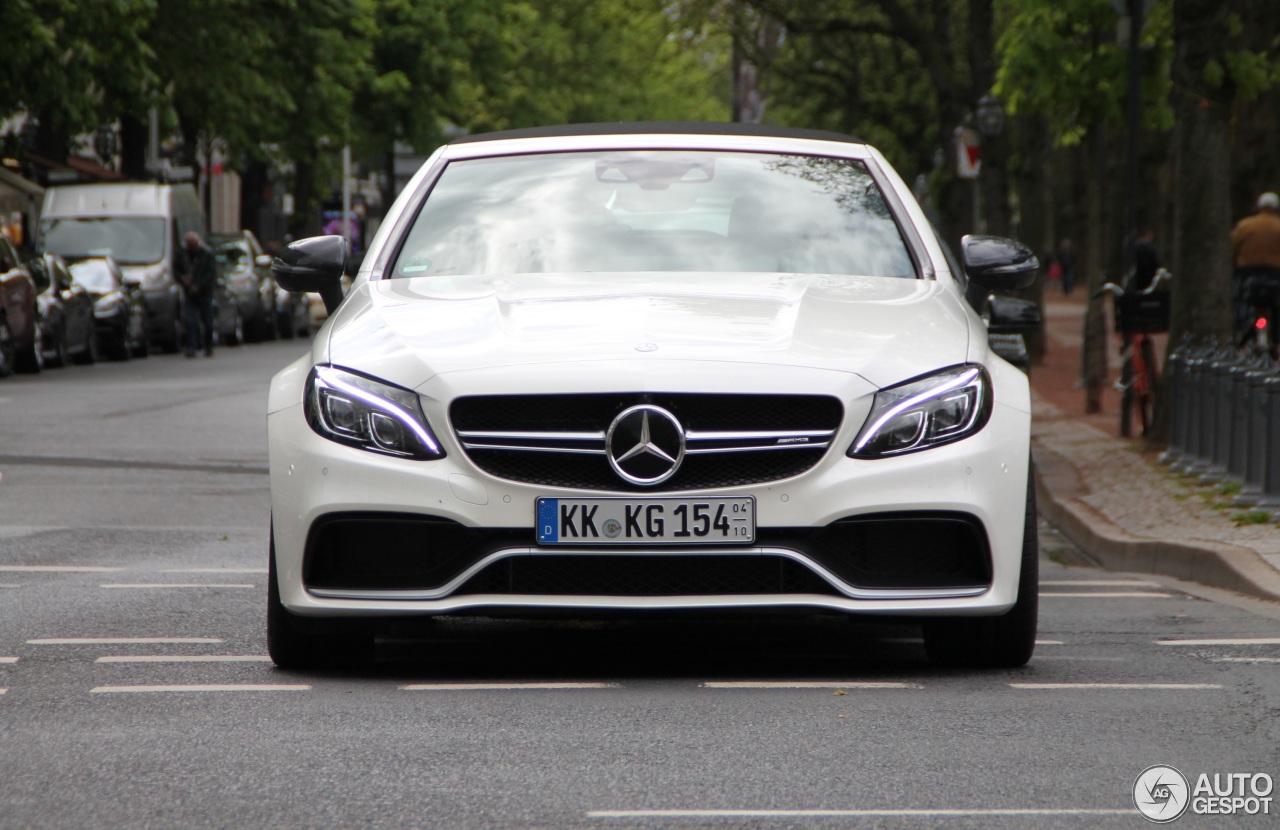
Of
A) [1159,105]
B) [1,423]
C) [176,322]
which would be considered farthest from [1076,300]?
[1,423]

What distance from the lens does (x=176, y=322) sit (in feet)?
118

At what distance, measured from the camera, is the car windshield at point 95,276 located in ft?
104

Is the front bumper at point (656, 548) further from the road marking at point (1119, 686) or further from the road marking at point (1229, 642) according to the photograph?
the road marking at point (1229, 642)

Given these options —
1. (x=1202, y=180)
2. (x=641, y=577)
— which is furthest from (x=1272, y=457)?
(x=641, y=577)

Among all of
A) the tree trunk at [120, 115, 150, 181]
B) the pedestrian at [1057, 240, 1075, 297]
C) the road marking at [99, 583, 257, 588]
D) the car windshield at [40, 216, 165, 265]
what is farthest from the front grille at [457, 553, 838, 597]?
the pedestrian at [1057, 240, 1075, 297]

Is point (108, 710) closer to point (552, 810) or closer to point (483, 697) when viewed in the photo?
point (483, 697)

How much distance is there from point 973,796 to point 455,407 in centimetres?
193

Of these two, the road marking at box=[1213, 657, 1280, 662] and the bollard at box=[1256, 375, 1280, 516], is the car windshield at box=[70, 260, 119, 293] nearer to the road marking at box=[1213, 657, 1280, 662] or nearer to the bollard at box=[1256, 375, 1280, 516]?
the bollard at box=[1256, 375, 1280, 516]

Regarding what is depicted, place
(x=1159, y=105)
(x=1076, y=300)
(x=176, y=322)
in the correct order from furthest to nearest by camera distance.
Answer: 1. (x=1076, y=300)
2. (x=176, y=322)
3. (x=1159, y=105)

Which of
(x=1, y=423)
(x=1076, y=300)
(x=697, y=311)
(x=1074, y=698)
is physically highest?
(x=697, y=311)

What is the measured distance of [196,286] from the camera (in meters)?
35.0

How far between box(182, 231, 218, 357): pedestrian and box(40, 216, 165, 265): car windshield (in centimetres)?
68

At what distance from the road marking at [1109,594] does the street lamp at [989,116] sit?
19750 mm

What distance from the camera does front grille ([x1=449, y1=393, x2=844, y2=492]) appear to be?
602cm
